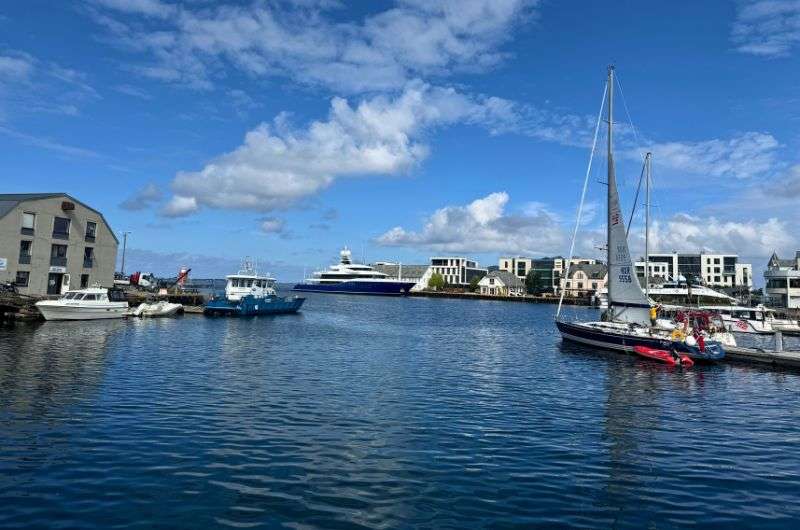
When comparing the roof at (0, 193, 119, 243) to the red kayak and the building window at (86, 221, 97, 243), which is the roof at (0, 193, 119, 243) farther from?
the red kayak

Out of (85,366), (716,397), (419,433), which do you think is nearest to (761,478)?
(419,433)

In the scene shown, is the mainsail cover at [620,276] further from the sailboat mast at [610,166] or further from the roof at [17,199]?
the roof at [17,199]

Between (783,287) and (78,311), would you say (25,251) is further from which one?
(783,287)

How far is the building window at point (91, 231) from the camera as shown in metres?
65.1

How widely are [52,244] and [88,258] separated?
5.22m

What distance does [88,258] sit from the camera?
65375 mm

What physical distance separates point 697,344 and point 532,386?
16.8 meters

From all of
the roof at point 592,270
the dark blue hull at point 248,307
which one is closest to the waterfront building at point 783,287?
the roof at point 592,270

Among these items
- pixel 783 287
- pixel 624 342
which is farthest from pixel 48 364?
pixel 783 287

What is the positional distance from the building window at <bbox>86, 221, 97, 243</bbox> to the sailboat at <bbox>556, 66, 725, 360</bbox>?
5482 centimetres

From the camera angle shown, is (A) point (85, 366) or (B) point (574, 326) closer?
(A) point (85, 366)

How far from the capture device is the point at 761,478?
14.4m

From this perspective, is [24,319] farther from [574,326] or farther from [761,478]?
[761,478]

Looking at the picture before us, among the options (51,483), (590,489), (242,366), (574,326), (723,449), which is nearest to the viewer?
(51,483)
